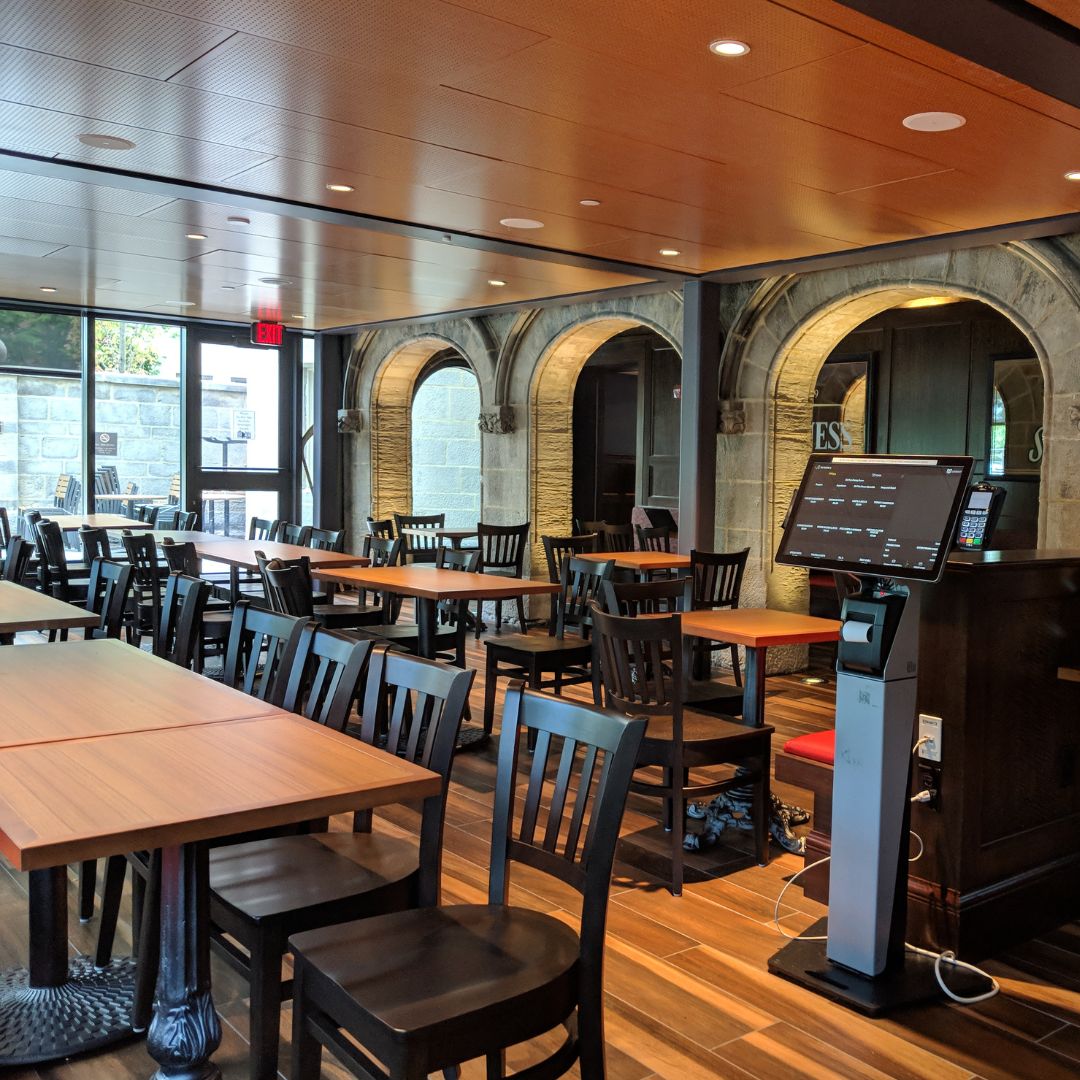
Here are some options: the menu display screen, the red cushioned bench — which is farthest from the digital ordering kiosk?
Answer: the red cushioned bench

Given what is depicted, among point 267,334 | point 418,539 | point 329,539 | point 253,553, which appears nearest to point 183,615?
point 253,553

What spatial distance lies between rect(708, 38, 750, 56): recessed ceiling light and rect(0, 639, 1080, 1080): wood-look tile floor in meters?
2.73

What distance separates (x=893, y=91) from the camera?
3809 millimetres

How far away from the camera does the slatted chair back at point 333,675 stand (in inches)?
107

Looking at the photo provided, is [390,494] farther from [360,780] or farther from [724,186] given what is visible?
[360,780]

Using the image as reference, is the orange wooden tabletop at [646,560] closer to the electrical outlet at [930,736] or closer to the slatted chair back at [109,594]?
the slatted chair back at [109,594]

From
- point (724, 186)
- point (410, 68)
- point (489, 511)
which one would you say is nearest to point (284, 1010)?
point (410, 68)

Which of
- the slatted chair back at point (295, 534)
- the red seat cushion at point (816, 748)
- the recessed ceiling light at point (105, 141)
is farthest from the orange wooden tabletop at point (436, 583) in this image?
the recessed ceiling light at point (105, 141)

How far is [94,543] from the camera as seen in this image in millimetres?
7605

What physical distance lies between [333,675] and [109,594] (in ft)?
6.90

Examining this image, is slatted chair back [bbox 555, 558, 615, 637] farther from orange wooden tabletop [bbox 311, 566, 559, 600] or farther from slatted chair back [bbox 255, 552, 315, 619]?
slatted chair back [bbox 255, 552, 315, 619]

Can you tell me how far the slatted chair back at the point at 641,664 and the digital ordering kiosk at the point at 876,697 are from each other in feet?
2.25

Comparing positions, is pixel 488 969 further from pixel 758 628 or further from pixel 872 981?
pixel 758 628

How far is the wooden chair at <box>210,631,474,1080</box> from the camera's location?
85.7 inches
